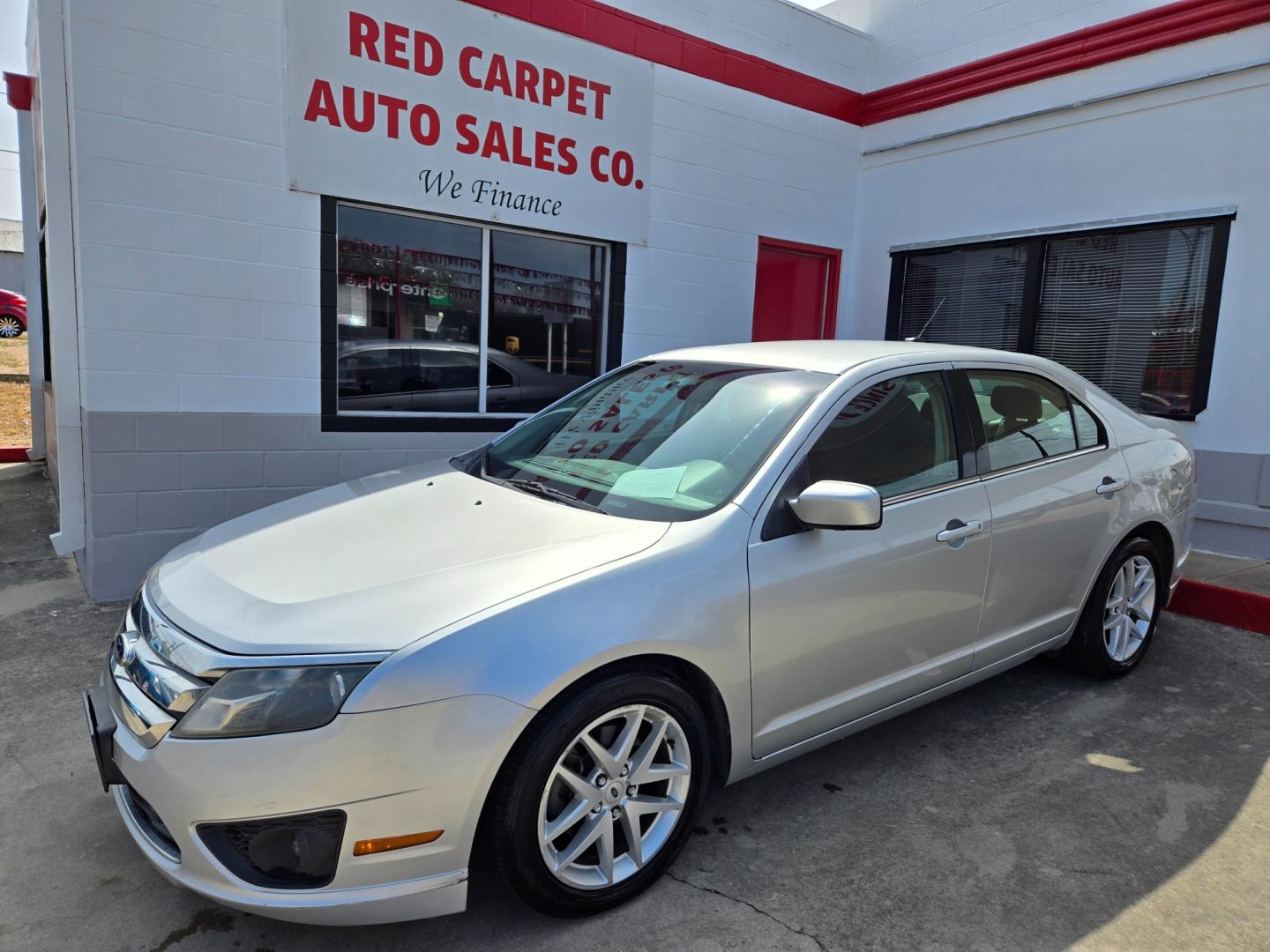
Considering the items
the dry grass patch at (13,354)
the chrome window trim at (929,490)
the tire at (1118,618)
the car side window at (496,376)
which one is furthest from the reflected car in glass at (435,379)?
the dry grass patch at (13,354)

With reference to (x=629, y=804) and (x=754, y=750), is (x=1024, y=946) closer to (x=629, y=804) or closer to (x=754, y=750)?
(x=754, y=750)

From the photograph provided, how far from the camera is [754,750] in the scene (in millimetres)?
2723

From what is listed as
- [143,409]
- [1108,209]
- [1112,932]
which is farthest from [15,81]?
[1112,932]

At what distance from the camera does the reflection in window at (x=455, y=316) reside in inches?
236

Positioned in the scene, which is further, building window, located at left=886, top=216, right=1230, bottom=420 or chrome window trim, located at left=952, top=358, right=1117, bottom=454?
building window, located at left=886, top=216, right=1230, bottom=420

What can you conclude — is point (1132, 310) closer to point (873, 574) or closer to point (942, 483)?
point (942, 483)

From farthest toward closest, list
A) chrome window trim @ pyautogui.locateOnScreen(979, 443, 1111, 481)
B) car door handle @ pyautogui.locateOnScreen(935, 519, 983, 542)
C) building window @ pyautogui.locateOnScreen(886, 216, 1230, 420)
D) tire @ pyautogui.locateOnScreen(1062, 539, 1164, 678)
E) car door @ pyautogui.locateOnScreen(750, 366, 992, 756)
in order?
building window @ pyautogui.locateOnScreen(886, 216, 1230, 420), tire @ pyautogui.locateOnScreen(1062, 539, 1164, 678), chrome window trim @ pyautogui.locateOnScreen(979, 443, 1111, 481), car door handle @ pyautogui.locateOnScreen(935, 519, 983, 542), car door @ pyautogui.locateOnScreen(750, 366, 992, 756)

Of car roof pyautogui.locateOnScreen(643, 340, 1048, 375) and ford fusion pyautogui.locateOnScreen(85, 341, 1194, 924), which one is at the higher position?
car roof pyautogui.locateOnScreen(643, 340, 1048, 375)

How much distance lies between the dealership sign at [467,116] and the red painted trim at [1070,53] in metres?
2.78

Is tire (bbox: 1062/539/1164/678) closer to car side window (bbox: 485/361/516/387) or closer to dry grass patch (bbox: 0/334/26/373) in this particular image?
car side window (bbox: 485/361/516/387)

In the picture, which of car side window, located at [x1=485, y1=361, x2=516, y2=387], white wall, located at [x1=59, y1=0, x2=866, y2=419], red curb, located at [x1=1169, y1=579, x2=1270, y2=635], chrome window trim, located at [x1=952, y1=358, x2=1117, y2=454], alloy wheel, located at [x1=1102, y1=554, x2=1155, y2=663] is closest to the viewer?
chrome window trim, located at [x1=952, y1=358, x2=1117, y2=454]

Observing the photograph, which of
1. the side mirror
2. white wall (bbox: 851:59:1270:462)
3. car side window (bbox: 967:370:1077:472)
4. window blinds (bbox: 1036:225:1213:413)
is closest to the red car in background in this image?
white wall (bbox: 851:59:1270:462)

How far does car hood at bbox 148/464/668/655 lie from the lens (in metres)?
2.17

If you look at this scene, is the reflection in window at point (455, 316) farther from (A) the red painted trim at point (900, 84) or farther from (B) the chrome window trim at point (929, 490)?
(B) the chrome window trim at point (929, 490)
